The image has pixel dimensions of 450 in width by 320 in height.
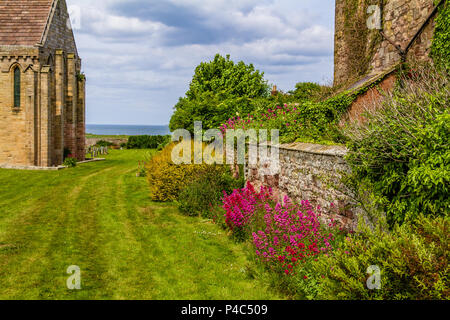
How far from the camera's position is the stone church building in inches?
961

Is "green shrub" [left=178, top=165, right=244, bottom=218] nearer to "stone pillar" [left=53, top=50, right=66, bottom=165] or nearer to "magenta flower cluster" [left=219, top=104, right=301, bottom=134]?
"magenta flower cluster" [left=219, top=104, right=301, bottom=134]

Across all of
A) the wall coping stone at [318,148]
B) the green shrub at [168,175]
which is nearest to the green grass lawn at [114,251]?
the green shrub at [168,175]

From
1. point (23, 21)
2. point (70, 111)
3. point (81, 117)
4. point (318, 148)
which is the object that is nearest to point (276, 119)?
point (318, 148)

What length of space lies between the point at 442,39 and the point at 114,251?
33.5 feet

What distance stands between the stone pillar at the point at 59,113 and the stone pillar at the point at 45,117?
49.0 inches

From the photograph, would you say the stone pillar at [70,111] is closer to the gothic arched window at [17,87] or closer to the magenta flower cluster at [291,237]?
the gothic arched window at [17,87]

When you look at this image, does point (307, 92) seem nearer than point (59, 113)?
No

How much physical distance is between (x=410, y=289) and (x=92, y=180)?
18031mm

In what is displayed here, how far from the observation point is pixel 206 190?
12484 millimetres

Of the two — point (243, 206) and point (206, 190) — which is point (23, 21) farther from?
point (243, 206)

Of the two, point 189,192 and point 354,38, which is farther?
point 354,38
